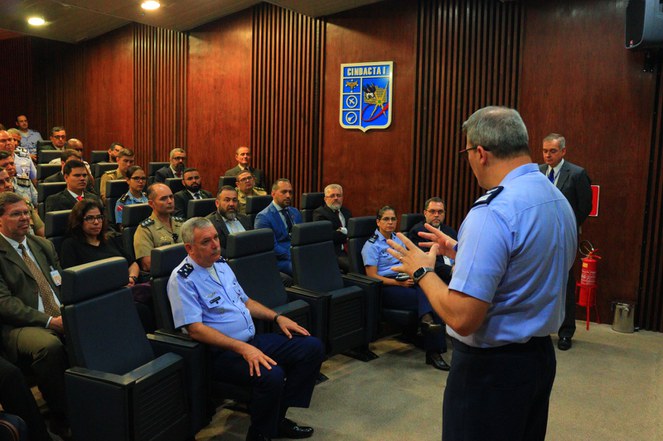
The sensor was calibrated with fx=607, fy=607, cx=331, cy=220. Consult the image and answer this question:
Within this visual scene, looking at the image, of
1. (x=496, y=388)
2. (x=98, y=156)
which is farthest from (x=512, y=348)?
(x=98, y=156)

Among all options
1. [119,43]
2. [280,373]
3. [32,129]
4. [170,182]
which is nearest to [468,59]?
[170,182]

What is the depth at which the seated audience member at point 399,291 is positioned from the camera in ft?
13.5

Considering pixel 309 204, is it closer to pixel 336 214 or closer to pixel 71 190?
pixel 336 214

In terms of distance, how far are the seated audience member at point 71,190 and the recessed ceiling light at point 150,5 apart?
2448 millimetres

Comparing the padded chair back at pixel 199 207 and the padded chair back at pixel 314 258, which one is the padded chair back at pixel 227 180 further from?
the padded chair back at pixel 314 258

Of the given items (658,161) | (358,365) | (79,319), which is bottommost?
(358,365)

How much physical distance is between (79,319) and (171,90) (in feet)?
20.3

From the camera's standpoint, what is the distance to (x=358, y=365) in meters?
4.09

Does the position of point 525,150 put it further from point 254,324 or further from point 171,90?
point 171,90

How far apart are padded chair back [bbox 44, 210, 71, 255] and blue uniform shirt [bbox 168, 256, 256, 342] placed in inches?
51.3

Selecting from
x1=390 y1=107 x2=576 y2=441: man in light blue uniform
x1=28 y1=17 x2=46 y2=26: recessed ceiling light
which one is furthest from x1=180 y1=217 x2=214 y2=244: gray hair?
x1=28 y1=17 x2=46 y2=26: recessed ceiling light

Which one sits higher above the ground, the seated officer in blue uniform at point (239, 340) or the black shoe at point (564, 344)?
the seated officer in blue uniform at point (239, 340)

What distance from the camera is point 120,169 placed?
635 centimetres

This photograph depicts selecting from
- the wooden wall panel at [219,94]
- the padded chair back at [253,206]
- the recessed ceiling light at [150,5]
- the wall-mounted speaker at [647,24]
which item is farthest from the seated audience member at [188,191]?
the wall-mounted speaker at [647,24]
